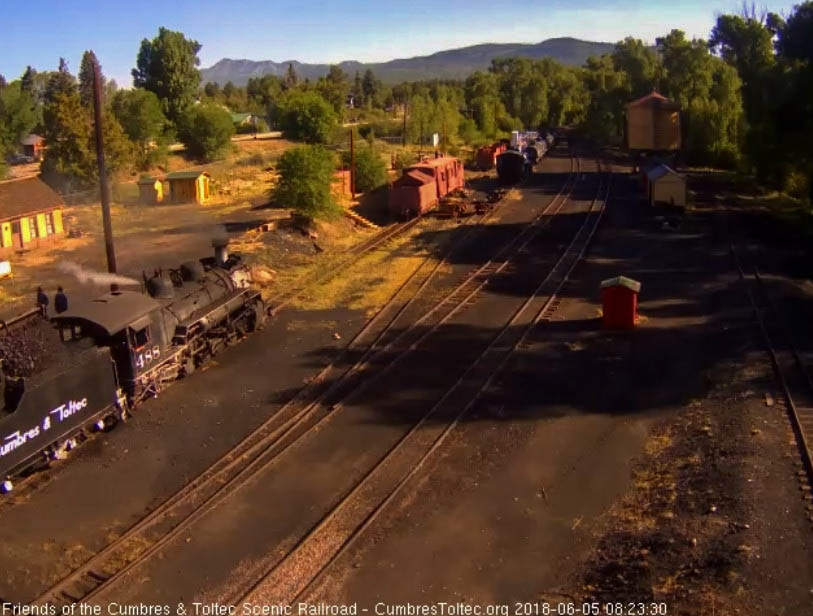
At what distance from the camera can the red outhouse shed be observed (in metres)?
20.8

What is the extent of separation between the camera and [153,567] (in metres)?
10.6

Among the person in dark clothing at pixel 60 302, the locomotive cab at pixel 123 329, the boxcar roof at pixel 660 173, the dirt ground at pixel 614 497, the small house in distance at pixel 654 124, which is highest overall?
the small house in distance at pixel 654 124

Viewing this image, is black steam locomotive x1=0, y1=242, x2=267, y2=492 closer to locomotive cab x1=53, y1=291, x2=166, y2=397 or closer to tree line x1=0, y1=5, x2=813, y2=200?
locomotive cab x1=53, y1=291, x2=166, y2=397

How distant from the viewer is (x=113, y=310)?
49.4 feet

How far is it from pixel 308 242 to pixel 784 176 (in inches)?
1255

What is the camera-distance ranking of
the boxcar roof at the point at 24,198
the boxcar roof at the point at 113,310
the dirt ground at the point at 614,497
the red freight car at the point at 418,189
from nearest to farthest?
the dirt ground at the point at 614,497
the boxcar roof at the point at 113,310
the boxcar roof at the point at 24,198
the red freight car at the point at 418,189

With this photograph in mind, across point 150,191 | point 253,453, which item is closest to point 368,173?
point 150,191

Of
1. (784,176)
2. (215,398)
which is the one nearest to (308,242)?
(215,398)

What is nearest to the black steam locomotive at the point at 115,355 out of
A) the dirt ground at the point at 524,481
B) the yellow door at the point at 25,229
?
the dirt ground at the point at 524,481

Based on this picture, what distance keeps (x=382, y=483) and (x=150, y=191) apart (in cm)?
4053

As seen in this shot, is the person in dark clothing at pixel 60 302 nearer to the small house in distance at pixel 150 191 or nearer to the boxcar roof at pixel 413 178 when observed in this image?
the boxcar roof at pixel 413 178

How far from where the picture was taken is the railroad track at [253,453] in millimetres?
10461

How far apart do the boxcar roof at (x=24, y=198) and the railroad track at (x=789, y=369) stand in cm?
3021

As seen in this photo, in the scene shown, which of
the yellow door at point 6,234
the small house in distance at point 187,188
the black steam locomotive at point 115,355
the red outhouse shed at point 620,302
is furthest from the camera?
the small house in distance at point 187,188
